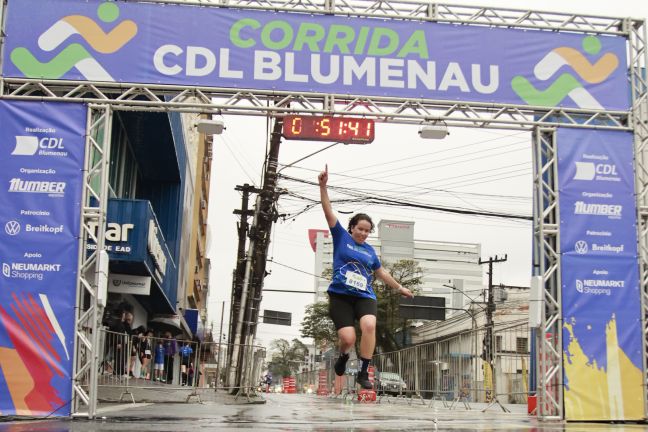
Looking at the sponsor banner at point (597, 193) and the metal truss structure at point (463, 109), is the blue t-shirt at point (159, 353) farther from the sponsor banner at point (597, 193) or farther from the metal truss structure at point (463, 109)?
the sponsor banner at point (597, 193)

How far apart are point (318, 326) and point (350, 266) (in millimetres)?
60499

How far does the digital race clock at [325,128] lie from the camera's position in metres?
11.4

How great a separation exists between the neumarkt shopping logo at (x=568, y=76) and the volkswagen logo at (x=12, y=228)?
721 cm

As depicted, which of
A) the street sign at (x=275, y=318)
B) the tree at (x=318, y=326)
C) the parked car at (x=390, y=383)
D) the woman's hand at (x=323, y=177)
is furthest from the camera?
the tree at (x=318, y=326)

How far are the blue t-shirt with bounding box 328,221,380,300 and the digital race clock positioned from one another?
12.0 ft

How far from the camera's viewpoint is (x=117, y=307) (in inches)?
875

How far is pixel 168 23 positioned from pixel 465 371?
457 inches

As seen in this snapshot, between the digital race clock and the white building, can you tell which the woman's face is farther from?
the white building

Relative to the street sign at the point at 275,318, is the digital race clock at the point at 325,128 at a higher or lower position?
higher

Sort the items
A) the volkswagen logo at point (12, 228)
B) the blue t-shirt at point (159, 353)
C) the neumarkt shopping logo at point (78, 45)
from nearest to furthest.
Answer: the volkswagen logo at point (12, 228), the neumarkt shopping logo at point (78, 45), the blue t-shirt at point (159, 353)

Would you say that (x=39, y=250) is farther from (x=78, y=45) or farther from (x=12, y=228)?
(x=78, y=45)

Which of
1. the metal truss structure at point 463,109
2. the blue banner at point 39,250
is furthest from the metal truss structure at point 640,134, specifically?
the blue banner at point 39,250

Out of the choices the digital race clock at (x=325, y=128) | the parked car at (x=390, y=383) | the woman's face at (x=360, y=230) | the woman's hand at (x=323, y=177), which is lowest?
the parked car at (x=390, y=383)

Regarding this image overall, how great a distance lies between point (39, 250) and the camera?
10227 millimetres
